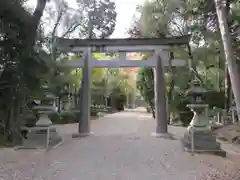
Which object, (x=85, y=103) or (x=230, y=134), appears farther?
(x=85, y=103)

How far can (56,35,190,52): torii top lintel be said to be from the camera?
43.1 ft

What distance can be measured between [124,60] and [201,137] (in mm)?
5818

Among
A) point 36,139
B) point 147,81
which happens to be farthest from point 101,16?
point 36,139

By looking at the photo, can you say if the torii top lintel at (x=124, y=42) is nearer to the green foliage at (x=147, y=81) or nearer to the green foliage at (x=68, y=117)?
the green foliage at (x=68, y=117)

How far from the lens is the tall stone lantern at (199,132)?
9031 mm

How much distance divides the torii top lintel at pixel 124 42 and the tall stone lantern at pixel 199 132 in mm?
3574

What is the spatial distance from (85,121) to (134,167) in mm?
6737

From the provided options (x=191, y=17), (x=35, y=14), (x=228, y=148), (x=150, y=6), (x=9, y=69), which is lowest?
(x=228, y=148)

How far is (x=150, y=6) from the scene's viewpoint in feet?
66.9

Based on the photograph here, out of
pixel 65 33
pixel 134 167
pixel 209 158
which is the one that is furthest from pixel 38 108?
pixel 65 33

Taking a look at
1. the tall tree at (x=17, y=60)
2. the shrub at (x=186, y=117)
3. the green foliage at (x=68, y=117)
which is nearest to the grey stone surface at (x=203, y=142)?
the tall tree at (x=17, y=60)

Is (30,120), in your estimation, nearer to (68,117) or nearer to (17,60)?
(17,60)

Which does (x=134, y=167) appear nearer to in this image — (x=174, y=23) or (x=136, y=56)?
(x=174, y=23)

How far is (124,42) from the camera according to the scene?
1331 centimetres
